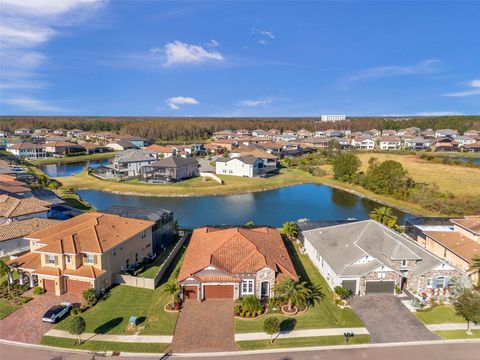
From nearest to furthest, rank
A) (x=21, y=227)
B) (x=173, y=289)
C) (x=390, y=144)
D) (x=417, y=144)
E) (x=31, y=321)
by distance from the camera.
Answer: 1. (x=31, y=321)
2. (x=173, y=289)
3. (x=21, y=227)
4. (x=417, y=144)
5. (x=390, y=144)

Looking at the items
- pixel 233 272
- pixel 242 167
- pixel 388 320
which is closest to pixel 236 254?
pixel 233 272

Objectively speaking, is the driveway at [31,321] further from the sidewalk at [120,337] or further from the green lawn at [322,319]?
the green lawn at [322,319]

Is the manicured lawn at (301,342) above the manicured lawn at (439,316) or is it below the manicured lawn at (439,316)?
above

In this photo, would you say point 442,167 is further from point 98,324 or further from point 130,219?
point 98,324

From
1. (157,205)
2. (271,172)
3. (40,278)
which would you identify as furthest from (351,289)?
(271,172)

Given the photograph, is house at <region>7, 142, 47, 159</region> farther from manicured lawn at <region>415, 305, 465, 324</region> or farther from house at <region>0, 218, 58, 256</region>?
manicured lawn at <region>415, 305, 465, 324</region>

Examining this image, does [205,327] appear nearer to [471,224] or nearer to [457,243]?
[457,243]

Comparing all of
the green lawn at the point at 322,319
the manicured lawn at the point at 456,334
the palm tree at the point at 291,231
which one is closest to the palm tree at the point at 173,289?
the green lawn at the point at 322,319
